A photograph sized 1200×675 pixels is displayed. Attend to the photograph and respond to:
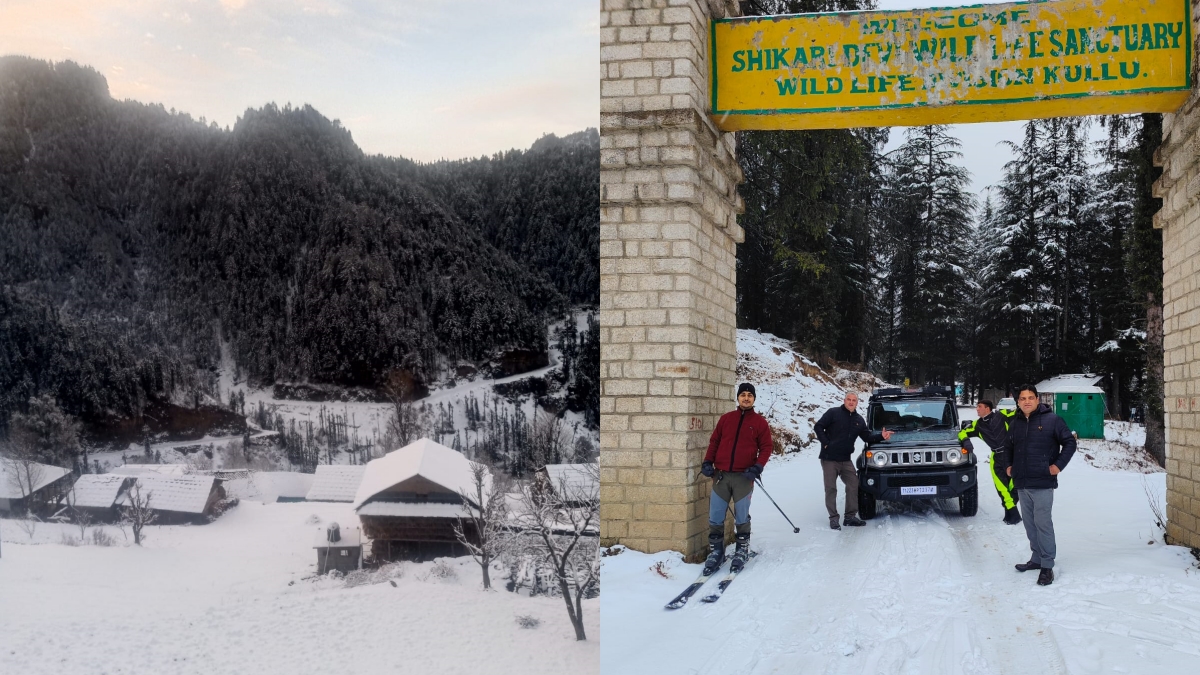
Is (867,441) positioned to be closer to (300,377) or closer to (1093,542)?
(1093,542)

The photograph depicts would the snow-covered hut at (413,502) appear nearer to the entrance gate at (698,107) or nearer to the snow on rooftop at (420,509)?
the snow on rooftop at (420,509)

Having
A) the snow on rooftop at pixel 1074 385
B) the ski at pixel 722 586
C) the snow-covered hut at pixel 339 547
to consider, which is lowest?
the ski at pixel 722 586

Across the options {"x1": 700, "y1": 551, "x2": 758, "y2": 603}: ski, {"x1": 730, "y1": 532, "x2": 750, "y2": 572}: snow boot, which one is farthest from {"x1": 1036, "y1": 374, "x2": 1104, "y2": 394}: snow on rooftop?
{"x1": 730, "y1": 532, "x2": 750, "y2": 572}: snow boot

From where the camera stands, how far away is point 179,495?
2037mm

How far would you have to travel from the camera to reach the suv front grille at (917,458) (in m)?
8.70

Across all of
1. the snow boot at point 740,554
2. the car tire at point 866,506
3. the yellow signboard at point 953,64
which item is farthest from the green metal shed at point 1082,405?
the snow boot at point 740,554

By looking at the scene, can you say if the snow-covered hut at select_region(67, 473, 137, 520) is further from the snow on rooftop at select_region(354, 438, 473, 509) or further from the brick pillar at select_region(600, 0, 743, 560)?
the brick pillar at select_region(600, 0, 743, 560)

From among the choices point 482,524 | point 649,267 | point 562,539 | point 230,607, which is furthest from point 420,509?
point 649,267

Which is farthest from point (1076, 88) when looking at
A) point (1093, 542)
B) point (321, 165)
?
point (321, 165)

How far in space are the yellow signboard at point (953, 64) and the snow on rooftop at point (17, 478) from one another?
5.32 meters

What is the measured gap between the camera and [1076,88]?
5.84m

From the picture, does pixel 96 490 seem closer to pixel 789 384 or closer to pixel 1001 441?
pixel 1001 441

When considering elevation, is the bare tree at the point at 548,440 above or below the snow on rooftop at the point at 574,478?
above

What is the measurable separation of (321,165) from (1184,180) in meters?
6.64
